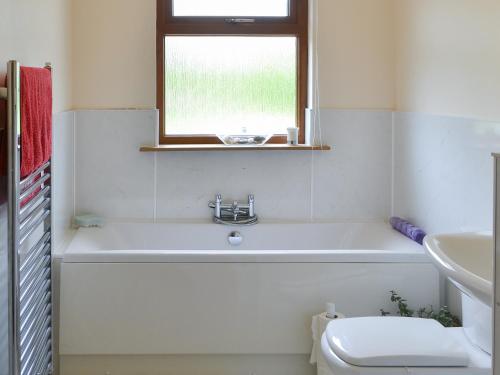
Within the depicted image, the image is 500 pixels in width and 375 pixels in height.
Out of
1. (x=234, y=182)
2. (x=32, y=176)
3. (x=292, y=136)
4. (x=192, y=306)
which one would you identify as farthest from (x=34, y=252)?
(x=292, y=136)

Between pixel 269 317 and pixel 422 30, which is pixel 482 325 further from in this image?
pixel 422 30

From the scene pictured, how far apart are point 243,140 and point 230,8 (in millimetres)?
758

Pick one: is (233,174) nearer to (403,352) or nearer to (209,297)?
(209,297)

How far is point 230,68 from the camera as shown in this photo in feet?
12.4

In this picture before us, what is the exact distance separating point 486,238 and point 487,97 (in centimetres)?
73

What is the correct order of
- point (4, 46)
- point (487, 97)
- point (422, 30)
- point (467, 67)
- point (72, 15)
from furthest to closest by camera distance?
point (72, 15), point (422, 30), point (467, 67), point (487, 97), point (4, 46)

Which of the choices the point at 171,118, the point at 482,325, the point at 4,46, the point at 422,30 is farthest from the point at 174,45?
the point at 482,325

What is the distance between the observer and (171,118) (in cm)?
378

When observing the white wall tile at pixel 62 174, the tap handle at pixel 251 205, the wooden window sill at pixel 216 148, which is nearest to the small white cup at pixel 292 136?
the wooden window sill at pixel 216 148

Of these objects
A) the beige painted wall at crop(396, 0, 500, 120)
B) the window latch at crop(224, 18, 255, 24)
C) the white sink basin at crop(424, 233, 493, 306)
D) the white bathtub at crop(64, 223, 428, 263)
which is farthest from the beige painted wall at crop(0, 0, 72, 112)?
the beige painted wall at crop(396, 0, 500, 120)

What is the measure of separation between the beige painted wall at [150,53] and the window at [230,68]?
11 centimetres

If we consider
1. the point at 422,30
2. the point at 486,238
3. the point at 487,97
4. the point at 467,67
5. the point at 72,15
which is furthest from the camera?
the point at 72,15

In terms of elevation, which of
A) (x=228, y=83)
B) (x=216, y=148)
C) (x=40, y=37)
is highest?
(x=40, y=37)

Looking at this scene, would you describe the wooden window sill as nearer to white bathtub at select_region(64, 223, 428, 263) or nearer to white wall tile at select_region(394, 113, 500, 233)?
white bathtub at select_region(64, 223, 428, 263)
